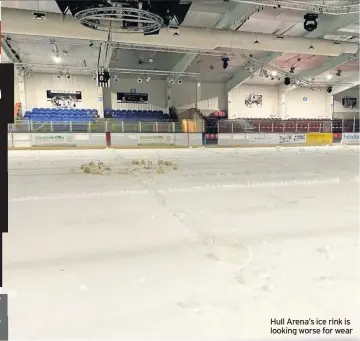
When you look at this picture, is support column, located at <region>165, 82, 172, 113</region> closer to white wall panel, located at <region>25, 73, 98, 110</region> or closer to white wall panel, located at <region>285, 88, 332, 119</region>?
white wall panel, located at <region>25, 73, 98, 110</region>

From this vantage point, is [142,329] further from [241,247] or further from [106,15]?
[106,15]

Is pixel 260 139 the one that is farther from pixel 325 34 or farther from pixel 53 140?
pixel 53 140

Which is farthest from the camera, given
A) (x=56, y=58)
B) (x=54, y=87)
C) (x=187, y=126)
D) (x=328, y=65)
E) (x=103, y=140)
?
(x=54, y=87)

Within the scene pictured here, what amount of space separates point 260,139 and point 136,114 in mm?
7915

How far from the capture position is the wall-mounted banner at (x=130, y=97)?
20.5 metres

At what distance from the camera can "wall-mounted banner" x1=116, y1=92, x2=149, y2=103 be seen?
807 inches

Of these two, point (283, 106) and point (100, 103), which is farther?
point (283, 106)

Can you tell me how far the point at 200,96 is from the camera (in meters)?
21.7

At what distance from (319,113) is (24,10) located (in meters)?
21.0

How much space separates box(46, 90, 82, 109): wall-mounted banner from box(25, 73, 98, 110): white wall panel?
0.20m

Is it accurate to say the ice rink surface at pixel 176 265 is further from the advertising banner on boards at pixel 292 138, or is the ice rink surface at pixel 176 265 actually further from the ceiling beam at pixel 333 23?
the advertising banner on boards at pixel 292 138

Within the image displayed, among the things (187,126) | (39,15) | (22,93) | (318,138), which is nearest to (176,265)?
(39,15)

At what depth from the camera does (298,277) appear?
1.51 metres

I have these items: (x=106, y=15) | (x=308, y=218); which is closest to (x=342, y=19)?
(x=106, y=15)
